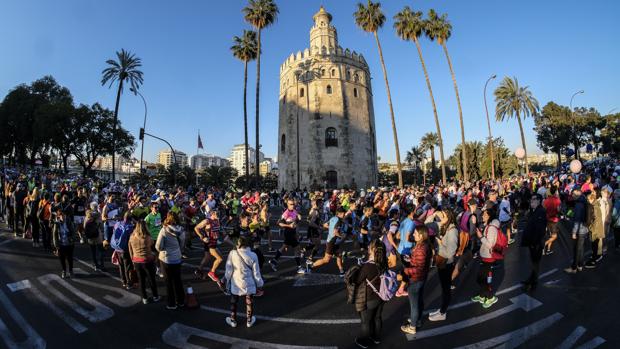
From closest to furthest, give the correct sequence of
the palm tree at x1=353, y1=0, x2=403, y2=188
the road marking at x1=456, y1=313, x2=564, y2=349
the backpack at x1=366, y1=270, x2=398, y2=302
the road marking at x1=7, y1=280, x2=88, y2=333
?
1. the backpack at x1=366, y1=270, x2=398, y2=302
2. the road marking at x1=456, y1=313, x2=564, y2=349
3. the road marking at x1=7, y1=280, x2=88, y2=333
4. the palm tree at x1=353, y1=0, x2=403, y2=188

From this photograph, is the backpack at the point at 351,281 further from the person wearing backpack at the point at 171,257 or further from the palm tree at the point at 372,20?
the palm tree at the point at 372,20

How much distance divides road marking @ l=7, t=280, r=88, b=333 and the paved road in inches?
0.7

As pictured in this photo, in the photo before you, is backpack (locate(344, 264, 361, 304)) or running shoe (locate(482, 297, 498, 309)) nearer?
backpack (locate(344, 264, 361, 304))

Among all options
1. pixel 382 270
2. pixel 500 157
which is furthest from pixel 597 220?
pixel 500 157

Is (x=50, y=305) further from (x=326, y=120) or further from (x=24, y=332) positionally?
(x=326, y=120)

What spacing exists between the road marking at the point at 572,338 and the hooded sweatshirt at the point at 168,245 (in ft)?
20.9

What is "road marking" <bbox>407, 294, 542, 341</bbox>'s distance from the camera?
5.36 metres

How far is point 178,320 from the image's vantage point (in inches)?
242

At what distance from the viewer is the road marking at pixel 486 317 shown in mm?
5355

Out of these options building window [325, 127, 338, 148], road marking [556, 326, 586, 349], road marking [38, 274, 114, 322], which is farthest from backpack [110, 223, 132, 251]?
building window [325, 127, 338, 148]

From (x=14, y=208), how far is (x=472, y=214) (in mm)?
17128

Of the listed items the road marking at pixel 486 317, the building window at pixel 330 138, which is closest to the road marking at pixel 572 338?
the road marking at pixel 486 317

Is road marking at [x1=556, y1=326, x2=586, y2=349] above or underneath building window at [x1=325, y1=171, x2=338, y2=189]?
underneath

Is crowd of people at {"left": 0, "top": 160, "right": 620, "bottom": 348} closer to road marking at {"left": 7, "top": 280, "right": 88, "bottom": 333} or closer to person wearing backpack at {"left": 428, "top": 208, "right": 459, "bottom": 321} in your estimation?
person wearing backpack at {"left": 428, "top": 208, "right": 459, "bottom": 321}
